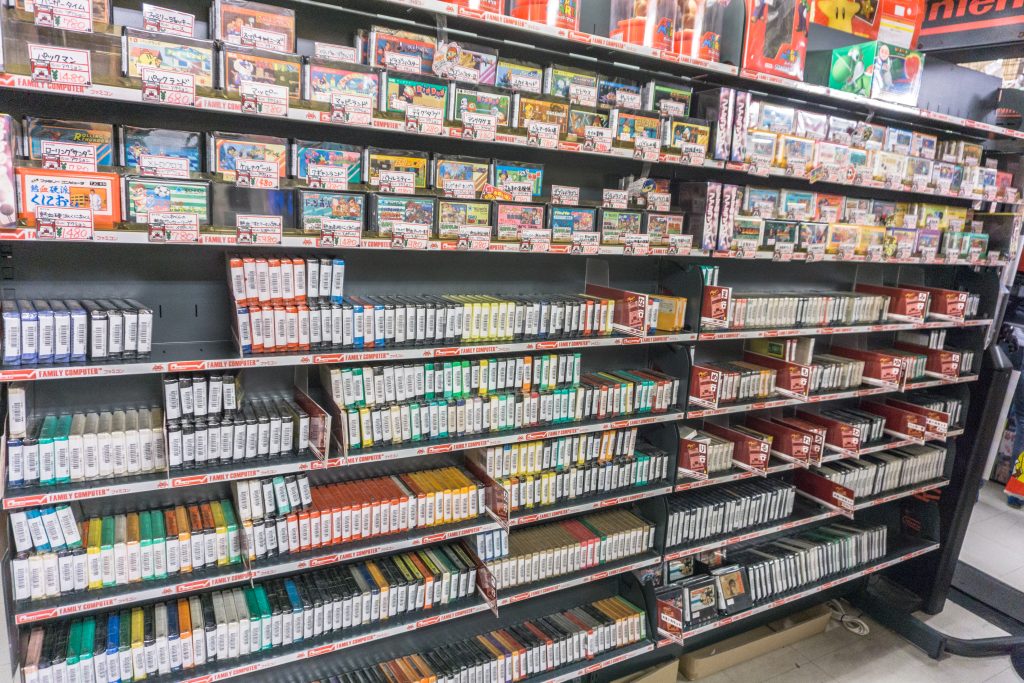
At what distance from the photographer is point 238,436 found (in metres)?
2.35

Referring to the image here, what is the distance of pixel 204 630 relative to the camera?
241cm

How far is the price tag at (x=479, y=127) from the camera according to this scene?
2.43 metres

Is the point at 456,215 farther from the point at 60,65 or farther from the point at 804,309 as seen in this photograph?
the point at 804,309

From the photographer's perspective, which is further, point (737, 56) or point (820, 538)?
point (820, 538)

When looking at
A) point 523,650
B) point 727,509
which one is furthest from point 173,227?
point 727,509

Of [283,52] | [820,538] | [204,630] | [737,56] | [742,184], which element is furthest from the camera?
[820,538]

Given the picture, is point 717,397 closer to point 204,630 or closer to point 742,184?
point 742,184

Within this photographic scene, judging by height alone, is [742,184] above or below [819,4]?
below

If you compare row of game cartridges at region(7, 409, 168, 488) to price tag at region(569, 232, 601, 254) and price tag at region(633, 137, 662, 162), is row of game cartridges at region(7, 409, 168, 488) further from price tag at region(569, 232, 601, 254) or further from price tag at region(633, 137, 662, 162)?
price tag at region(633, 137, 662, 162)

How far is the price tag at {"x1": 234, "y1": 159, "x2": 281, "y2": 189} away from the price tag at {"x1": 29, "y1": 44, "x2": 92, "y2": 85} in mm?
468

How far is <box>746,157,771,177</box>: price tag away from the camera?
313cm

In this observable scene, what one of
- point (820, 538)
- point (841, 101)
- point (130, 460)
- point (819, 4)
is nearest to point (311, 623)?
point (130, 460)

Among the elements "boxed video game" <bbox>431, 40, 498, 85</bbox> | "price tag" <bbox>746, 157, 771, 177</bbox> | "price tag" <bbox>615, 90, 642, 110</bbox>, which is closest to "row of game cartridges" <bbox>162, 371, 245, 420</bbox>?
"boxed video game" <bbox>431, 40, 498, 85</bbox>

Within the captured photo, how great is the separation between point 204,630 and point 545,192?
2.24m
